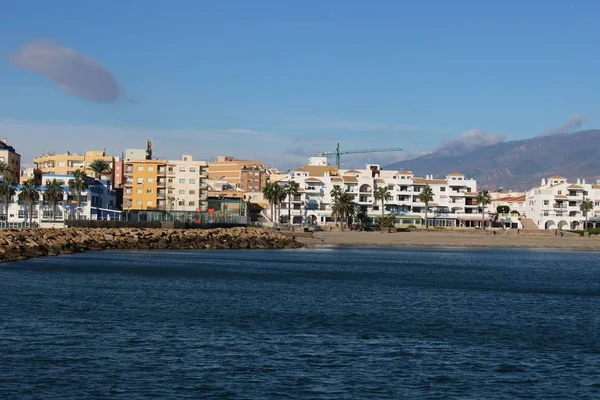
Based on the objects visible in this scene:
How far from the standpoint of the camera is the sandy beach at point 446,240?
12188 centimetres

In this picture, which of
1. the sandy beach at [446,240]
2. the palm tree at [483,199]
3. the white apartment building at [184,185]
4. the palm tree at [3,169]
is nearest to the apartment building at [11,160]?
the palm tree at [3,169]

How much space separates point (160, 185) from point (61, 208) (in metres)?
19.1

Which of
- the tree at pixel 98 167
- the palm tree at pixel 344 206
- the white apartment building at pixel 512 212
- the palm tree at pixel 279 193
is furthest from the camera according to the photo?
the white apartment building at pixel 512 212

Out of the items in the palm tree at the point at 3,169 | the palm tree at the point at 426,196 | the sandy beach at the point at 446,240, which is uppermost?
the palm tree at the point at 3,169

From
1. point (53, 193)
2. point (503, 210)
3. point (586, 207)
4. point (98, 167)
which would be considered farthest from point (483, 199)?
point (53, 193)

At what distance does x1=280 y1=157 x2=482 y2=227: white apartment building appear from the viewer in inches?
6353

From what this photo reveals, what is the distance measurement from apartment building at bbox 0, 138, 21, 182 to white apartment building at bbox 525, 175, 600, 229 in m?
99.8

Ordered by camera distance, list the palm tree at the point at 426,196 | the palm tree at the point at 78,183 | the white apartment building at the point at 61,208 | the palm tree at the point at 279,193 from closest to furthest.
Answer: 1. the palm tree at the point at 78,183
2. the white apartment building at the point at 61,208
3. the palm tree at the point at 279,193
4. the palm tree at the point at 426,196

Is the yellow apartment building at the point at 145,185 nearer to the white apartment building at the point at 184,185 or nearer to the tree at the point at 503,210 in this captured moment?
the white apartment building at the point at 184,185

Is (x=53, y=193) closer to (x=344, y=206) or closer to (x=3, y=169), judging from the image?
(x=3, y=169)

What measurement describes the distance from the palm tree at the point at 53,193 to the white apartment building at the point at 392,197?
4818cm

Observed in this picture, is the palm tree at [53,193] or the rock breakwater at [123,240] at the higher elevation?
the palm tree at [53,193]

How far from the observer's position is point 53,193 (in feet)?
406

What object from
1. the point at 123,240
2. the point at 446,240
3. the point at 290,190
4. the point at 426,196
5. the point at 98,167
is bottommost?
the point at 446,240
